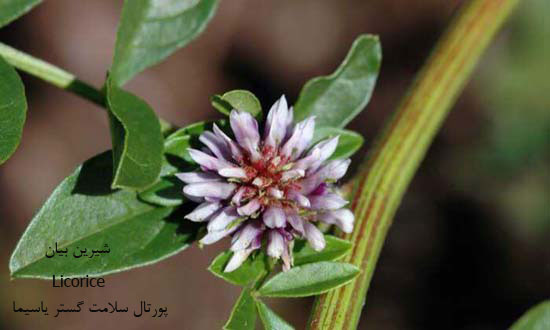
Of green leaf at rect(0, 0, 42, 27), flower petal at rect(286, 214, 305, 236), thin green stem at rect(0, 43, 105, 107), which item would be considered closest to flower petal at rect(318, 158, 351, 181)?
flower petal at rect(286, 214, 305, 236)

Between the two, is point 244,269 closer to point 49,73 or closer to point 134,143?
point 134,143

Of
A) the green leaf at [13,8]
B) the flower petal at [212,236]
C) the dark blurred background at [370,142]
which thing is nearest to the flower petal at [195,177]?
the flower petal at [212,236]

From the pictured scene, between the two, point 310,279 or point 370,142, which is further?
point 370,142

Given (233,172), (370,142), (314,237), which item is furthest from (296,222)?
(370,142)

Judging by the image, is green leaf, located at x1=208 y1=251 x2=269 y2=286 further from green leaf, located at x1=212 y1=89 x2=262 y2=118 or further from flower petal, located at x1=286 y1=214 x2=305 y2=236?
green leaf, located at x1=212 y1=89 x2=262 y2=118

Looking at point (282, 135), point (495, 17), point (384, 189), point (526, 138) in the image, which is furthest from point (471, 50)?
point (526, 138)

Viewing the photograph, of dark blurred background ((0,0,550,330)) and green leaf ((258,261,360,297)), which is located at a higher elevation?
green leaf ((258,261,360,297))
